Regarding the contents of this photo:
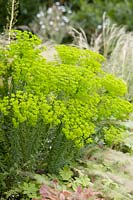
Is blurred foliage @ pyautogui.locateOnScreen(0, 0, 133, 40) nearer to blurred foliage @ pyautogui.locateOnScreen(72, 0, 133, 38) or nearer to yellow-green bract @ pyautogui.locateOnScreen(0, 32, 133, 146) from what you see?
blurred foliage @ pyautogui.locateOnScreen(72, 0, 133, 38)

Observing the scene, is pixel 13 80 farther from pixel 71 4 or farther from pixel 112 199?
pixel 71 4

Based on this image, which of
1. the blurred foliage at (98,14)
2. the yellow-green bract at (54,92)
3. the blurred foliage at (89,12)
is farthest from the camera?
the blurred foliage at (98,14)

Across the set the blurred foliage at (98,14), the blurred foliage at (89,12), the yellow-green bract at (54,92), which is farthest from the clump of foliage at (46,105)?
the blurred foliage at (98,14)

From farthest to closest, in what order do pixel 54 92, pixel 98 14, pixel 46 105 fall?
pixel 98 14
pixel 54 92
pixel 46 105

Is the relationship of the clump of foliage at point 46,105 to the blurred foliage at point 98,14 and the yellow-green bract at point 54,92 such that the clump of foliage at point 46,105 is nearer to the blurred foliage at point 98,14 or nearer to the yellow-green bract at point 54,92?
the yellow-green bract at point 54,92

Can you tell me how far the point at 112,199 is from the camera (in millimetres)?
3221

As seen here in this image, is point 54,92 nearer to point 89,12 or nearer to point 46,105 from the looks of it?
point 46,105

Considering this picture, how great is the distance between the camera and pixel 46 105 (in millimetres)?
2883

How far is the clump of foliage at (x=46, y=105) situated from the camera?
294cm

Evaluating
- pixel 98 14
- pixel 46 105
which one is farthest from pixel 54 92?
pixel 98 14

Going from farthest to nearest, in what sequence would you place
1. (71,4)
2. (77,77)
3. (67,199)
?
(71,4) → (77,77) → (67,199)

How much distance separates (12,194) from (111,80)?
37.3 inches

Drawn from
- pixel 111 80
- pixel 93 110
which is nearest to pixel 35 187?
Answer: pixel 93 110

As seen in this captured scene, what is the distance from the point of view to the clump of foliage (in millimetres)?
2941
